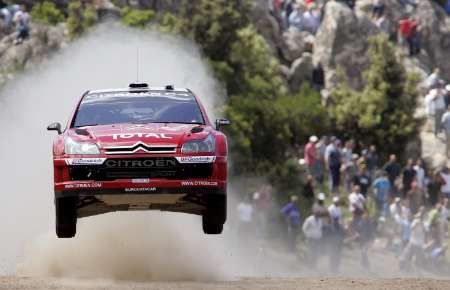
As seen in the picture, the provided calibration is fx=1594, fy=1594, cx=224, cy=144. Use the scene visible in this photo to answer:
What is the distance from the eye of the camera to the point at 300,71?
141ft

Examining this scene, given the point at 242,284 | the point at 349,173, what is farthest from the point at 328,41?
the point at 242,284

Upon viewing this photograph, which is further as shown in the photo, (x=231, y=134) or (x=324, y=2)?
(x=324, y=2)

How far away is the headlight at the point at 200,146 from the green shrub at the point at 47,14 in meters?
22.3

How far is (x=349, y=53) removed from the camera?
146 feet

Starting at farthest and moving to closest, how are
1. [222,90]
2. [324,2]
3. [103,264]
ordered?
[324,2] → [222,90] → [103,264]

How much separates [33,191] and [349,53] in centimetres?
2213

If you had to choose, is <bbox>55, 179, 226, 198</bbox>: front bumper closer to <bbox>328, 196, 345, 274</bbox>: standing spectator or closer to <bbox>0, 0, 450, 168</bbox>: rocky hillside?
<bbox>328, 196, 345, 274</bbox>: standing spectator

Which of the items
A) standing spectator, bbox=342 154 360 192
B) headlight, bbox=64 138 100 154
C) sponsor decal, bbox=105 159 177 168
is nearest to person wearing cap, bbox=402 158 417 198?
standing spectator, bbox=342 154 360 192

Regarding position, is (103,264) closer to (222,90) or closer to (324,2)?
(222,90)

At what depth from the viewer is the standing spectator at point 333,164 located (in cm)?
3262

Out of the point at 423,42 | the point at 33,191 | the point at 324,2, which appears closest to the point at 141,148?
the point at 33,191

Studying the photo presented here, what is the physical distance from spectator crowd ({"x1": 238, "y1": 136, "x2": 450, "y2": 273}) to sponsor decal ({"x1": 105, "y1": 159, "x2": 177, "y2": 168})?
39.1ft

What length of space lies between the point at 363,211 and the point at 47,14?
11711 mm

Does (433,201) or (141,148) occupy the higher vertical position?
(141,148)
